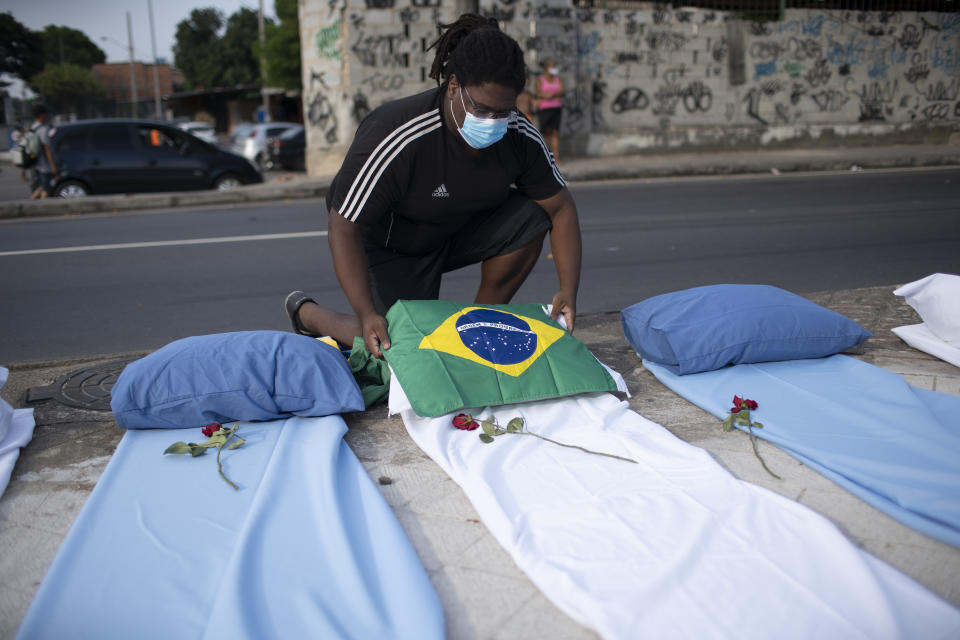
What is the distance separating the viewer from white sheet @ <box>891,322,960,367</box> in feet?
11.1

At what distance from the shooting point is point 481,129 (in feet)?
9.78

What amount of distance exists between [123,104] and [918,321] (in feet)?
217

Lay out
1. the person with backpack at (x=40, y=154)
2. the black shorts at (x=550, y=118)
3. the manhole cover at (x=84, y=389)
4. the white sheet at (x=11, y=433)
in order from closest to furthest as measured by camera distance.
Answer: the white sheet at (x=11, y=433) → the manhole cover at (x=84, y=389) → the person with backpack at (x=40, y=154) → the black shorts at (x=550, y=118)

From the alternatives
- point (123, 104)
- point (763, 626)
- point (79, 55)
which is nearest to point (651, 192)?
point (763, 626)

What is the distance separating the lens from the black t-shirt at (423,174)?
3.04 m

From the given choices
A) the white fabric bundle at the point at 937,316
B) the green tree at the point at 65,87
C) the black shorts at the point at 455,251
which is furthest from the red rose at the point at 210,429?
the green tree at the point at 65,87

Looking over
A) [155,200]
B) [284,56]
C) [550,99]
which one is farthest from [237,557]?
[284,56]

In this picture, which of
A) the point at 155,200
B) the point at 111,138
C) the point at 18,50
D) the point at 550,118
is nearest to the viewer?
the point at 155,200

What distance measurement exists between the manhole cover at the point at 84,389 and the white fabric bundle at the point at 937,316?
369cm

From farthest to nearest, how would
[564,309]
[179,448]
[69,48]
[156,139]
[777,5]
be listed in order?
[69,48], [777,5], [156,139], [564,309], [179,448]

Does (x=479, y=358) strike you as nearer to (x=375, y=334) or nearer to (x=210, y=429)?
(x=375, y=334)

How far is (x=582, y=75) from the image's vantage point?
1449cm

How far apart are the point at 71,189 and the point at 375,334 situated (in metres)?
10.3

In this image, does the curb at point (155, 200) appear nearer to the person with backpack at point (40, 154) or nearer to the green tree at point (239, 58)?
the person with backpack at point (40, 154)
